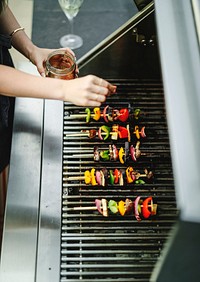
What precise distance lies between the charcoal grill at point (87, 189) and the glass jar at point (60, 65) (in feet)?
0.83

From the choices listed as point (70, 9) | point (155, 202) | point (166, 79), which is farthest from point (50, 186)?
point (70, 9)

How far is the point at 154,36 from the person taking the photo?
150 cm

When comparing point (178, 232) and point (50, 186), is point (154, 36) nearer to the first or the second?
point (50, 186)

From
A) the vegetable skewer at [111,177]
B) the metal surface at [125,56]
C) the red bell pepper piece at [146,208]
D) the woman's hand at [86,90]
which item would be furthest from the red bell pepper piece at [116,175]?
the metal surface at [125,56]

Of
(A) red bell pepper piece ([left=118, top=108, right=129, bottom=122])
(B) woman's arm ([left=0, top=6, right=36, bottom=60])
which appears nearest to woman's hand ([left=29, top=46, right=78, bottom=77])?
(B) woman's arm ([left=0, top=6, right=36, bottom=60])

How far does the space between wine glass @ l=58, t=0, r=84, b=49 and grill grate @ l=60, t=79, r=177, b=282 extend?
49 centimetres

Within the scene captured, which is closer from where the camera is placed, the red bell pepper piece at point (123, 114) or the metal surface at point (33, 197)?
the metal surface at point (33, 197)

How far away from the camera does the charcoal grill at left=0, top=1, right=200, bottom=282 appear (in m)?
1.22

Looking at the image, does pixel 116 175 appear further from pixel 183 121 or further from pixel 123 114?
pixel 183 121

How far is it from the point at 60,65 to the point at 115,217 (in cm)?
52

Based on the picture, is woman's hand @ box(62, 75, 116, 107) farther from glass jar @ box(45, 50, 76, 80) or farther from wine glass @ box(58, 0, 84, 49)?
wine glass @ box(58, 0, 84, 49)

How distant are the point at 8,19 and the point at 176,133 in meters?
0.96

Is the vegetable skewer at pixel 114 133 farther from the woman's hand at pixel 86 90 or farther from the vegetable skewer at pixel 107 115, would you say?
the woman's hand at pixel 86 90

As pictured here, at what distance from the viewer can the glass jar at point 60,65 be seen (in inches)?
50.7
